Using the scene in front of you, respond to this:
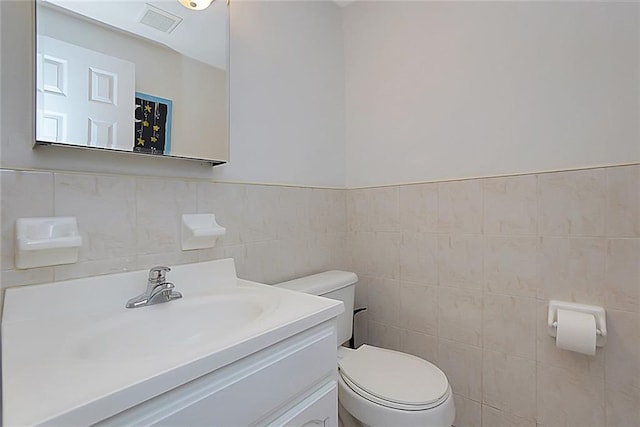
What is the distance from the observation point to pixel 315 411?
0.88 metres

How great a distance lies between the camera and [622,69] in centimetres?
114

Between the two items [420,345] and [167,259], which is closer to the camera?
[167,259]

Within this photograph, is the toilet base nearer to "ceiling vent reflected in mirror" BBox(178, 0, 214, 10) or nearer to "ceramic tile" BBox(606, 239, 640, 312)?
"ceramic tile" BBox(606, 239, 640, 312)

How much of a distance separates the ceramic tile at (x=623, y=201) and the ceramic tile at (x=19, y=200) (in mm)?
1740

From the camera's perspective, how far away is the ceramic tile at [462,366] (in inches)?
56.7

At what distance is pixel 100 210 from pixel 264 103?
81 cm

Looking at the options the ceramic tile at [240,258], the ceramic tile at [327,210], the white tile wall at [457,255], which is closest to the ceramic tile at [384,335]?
the white tile wall at [457,255]

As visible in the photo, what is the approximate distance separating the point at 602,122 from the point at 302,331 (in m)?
1.26

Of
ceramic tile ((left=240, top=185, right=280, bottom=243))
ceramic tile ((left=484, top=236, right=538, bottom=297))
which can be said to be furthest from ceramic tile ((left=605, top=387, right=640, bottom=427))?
ceramic tile ((left=240, top=185, right=280, bottom=243))

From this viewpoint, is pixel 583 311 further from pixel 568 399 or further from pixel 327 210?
pixel 327 210

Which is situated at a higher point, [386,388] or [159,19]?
[159,19]

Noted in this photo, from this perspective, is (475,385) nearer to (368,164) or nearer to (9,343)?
(368,164)

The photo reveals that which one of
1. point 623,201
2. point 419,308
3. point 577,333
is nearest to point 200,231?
point 419,308

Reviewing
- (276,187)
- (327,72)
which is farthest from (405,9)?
(276,187)
